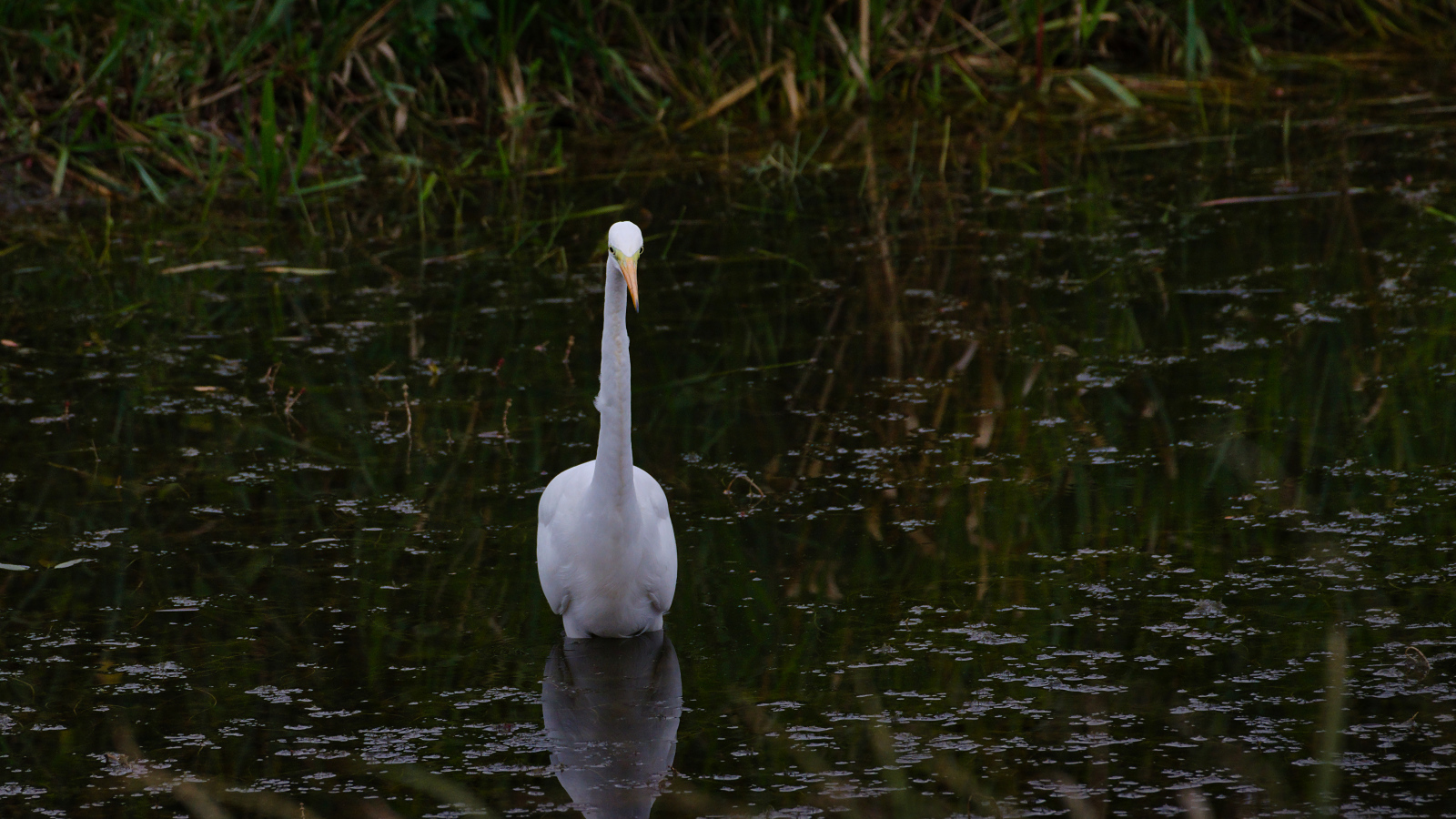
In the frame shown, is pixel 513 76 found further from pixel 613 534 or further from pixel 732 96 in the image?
pixel 613 534

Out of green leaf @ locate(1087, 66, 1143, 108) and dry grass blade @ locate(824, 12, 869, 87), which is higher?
dry grass blade @ locate(824, 12, 869, 87)

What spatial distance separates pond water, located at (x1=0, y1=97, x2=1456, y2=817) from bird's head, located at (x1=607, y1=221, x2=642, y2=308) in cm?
82

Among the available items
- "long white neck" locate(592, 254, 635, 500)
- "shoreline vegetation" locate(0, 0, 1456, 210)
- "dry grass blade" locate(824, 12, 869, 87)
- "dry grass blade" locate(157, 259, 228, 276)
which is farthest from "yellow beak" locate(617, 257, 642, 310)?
"dry grass blade" locate(824, 12, 869, 87)

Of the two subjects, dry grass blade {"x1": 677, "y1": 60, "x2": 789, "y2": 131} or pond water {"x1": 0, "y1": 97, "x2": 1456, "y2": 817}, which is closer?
pond water {"x1": 0, "y1": 97, "x2": 1456, "y2": 817}

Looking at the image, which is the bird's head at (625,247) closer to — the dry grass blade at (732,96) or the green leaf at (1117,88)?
the dry grass blade at (732,96)

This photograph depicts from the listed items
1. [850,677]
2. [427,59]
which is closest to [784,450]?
[850,677]

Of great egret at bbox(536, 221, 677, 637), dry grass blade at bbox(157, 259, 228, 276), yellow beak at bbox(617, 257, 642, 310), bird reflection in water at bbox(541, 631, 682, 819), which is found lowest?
bird reflection in water at bbox(541, 631, 682, 819)

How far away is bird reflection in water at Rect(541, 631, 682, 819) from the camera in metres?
2.74

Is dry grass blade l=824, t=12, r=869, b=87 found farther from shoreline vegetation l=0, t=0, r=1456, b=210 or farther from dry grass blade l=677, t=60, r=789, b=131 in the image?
dry grass blade l=677, t=60, r=789, b=131

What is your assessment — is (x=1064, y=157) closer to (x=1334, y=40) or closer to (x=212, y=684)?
(x=1334, y=40)

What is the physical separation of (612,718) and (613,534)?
0.36 meters

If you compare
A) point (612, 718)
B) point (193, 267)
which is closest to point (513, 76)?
point (193, 267)

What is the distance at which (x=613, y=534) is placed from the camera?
10.2ft

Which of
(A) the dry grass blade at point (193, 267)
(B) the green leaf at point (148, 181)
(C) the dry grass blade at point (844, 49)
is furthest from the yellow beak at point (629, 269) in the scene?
(C) the dry grass blade at point (844, 49)
